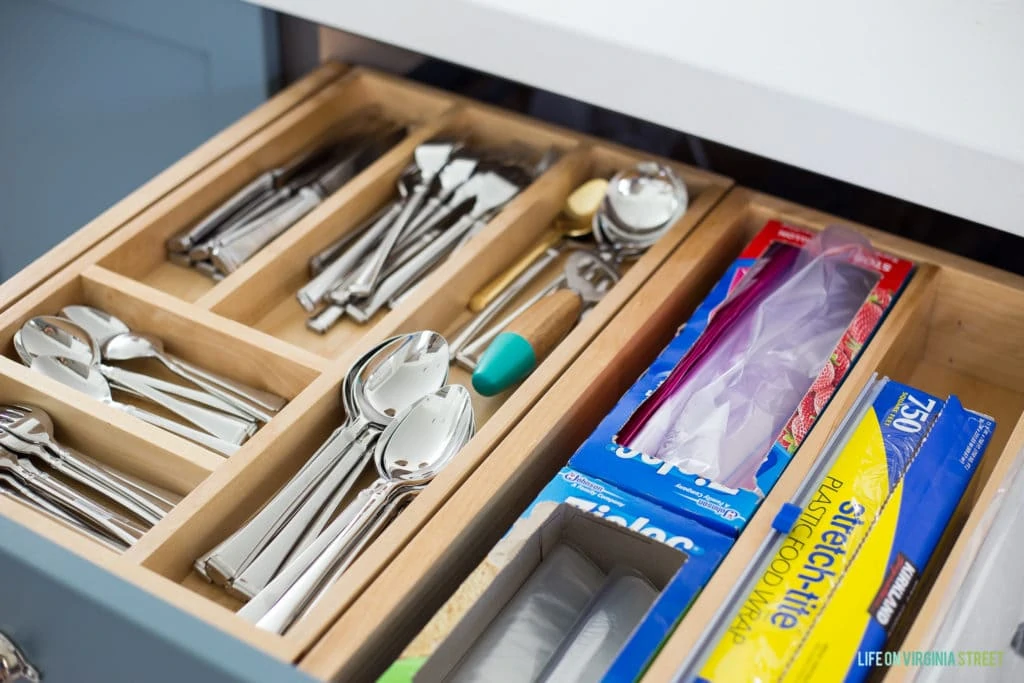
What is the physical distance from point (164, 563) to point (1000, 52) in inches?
27.5

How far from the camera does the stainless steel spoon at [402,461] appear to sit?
0.68m

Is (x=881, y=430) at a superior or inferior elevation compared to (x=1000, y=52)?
inferior

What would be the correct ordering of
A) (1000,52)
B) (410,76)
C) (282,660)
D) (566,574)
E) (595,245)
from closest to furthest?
(282,660) < (566,574) < (1000,52) < (595,245) < (410,76)

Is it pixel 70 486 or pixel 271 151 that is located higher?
pixel 271 151

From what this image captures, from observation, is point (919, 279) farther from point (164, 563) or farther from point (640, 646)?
point (164, 563)

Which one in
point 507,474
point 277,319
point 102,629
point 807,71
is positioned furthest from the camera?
point 277,319

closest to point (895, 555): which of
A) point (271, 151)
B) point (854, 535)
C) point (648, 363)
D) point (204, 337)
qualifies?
point (854, 535)

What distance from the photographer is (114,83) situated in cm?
118

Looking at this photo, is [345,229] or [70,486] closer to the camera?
[70,486]

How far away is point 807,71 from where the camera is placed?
0.80 metres

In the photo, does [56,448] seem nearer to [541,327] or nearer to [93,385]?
[93,385]

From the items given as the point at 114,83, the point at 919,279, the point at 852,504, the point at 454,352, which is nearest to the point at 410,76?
the point at 114,83

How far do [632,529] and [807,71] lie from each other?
0.38 metres

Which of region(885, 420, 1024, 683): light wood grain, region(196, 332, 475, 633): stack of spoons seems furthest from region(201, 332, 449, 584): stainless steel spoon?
region(885, 420, 1024, 683): light wood grain
